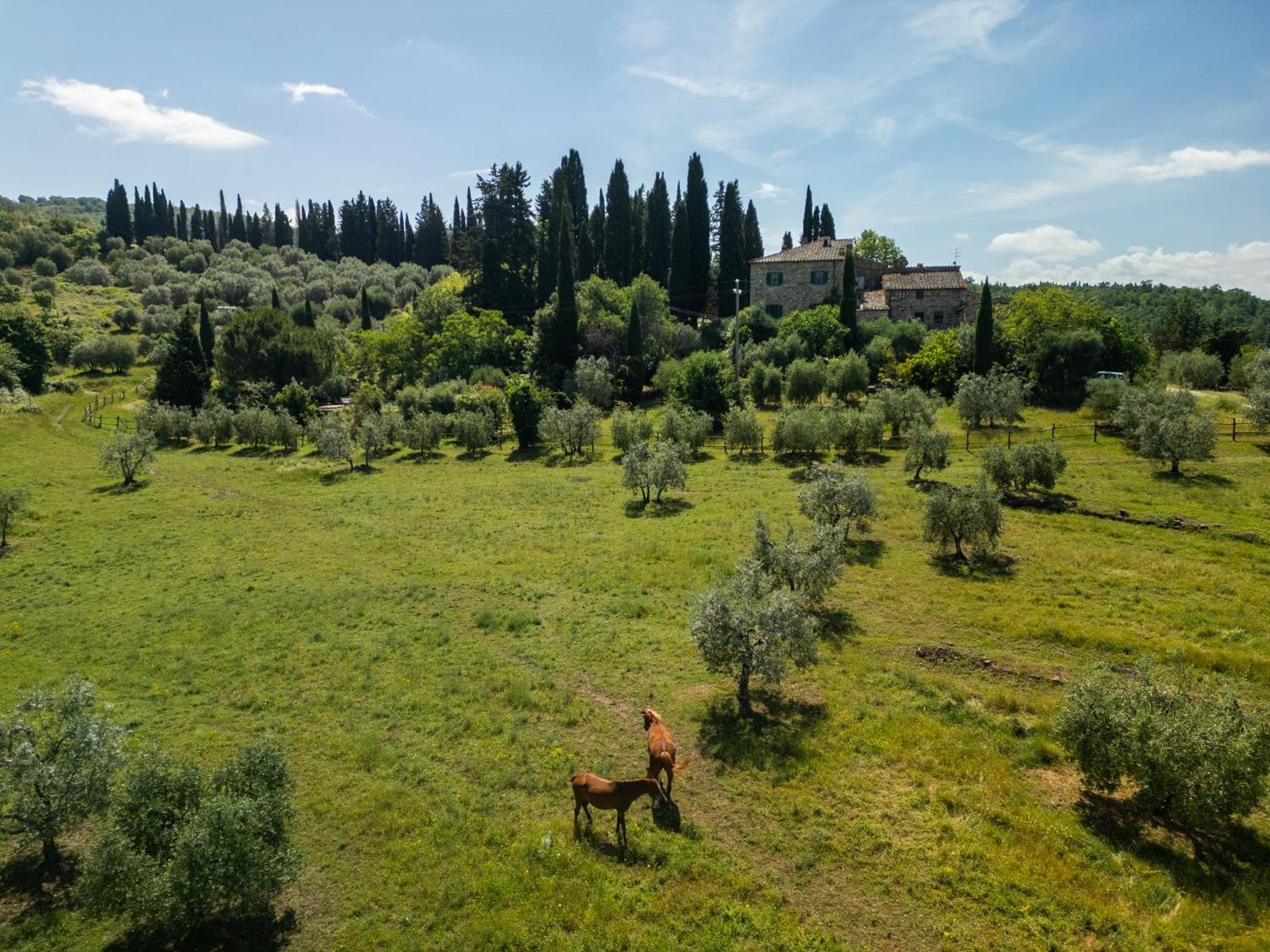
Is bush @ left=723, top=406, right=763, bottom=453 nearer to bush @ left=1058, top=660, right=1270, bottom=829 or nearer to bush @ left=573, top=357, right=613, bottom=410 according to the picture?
bush @ left=573, top=357, right=613, bottom=410

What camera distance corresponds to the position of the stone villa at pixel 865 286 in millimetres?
70062

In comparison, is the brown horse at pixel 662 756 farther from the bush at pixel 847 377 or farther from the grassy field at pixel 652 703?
the bush at pixel 847 377

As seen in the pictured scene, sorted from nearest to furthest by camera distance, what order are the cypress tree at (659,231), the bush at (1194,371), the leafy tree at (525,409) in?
the leafy tree at (525,409), the bush at (1194,371), the cypress tree at (659,231)

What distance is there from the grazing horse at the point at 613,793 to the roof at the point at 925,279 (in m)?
71.3

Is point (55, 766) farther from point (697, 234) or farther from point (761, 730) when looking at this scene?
point (697, 234)

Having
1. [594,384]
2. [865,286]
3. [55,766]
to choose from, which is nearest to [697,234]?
[865,286]

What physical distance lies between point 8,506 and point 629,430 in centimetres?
3545

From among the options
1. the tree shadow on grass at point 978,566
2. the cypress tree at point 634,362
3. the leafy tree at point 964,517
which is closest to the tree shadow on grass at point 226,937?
the tree shadow on grass at point 978,566

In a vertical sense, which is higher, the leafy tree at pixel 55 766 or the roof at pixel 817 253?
the roof at pixel 817 253

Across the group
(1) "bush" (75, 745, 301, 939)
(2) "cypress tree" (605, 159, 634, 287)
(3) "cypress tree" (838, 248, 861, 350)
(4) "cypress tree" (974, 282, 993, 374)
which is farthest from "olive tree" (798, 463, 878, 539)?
(2) "cypress tree" (605, 159, 634, 287)

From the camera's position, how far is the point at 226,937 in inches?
423

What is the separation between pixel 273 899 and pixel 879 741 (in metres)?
13.3

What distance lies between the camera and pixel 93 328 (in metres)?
96.2

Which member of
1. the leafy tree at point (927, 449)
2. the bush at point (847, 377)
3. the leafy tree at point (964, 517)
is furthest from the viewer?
the bush at point (847, 377)
